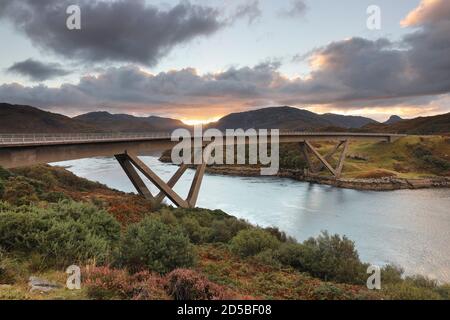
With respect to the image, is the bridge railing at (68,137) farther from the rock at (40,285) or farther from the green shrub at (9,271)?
the rock at (40,285)

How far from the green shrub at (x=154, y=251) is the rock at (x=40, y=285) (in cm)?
211

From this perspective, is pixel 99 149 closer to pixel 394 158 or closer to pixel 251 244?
pixel 251 244

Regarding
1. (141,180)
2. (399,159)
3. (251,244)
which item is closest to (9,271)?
(251,244)

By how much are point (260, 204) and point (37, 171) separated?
33.5 m

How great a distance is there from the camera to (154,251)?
975 cm

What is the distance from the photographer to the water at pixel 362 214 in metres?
27.1

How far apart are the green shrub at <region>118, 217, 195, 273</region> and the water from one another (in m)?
20.5

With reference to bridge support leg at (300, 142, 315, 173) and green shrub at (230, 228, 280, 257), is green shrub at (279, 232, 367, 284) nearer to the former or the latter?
green shrub at (230, 228, 280, 257)

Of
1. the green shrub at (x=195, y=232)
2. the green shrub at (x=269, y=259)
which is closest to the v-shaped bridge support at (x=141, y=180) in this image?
the green shrub at (x=195, y=232)

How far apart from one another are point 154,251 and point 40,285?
318 centimetres

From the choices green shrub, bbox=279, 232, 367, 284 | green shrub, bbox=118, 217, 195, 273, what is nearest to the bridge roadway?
green shrub, bbox=118, 217, 195, 273
